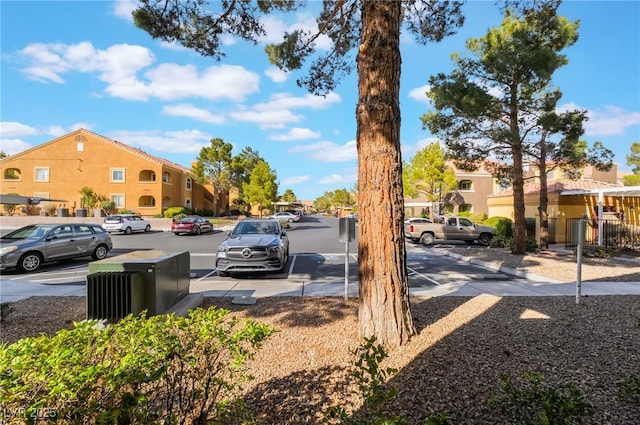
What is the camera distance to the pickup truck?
64.1ft

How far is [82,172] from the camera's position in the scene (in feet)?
114

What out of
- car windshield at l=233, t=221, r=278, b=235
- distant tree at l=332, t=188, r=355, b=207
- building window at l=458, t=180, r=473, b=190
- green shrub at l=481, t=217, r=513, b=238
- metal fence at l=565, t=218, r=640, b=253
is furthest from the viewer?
distant tree at l=332, t=188, r=355, b=207

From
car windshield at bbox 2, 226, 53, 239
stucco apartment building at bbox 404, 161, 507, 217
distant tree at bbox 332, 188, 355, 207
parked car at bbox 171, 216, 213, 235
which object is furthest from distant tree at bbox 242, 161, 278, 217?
distant tree at bbox 332, 188, 355, 207

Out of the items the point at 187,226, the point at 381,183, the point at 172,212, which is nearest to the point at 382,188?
the point at 381,183

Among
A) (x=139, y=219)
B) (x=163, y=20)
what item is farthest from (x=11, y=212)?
(x=163, y=20)

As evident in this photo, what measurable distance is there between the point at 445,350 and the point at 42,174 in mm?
44203

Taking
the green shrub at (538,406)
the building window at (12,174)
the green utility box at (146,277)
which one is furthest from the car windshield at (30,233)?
the building window at (12,174)

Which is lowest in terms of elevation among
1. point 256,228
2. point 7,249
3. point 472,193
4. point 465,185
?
point 7,249

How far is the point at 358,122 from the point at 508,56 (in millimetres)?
10849

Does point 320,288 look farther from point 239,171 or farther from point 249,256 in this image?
point 239,171

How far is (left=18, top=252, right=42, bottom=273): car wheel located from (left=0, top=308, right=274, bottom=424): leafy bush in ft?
A: 36.2

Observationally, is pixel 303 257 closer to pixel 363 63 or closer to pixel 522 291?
pixel 522 291

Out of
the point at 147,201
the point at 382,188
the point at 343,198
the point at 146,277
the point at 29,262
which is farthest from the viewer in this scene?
the point at 343,198

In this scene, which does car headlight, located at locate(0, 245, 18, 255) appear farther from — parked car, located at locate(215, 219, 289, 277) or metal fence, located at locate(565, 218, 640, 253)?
metal fence, located at locate(565, 218, 640, 253)
